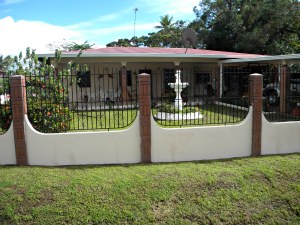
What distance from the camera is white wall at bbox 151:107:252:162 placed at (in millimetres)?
6105

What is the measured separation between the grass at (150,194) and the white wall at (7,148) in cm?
21

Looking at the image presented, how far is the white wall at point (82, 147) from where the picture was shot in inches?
231

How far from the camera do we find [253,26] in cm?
2255

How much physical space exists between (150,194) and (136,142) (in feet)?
4.57

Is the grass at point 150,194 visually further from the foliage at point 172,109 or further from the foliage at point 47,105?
the foliage at point 172,109

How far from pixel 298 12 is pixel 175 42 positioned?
47.3ft

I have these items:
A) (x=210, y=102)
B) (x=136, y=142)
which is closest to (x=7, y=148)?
(x=136, y=142)

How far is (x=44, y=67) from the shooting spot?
305 inches

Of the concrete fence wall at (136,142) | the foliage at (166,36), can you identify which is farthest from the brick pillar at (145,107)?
the foliage at (166,36)

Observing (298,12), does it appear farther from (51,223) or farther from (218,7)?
(51,223)

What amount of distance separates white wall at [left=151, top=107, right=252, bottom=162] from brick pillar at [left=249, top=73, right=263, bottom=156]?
0.09m

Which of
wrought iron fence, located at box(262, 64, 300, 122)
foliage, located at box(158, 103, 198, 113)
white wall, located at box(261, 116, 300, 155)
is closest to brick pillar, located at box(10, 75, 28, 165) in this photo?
white wall, located at box(261, 116, 300, 155)

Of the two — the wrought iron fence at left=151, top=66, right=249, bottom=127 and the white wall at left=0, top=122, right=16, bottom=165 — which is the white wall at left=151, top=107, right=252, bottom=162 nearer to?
the wrought iron fence at left=151, top=66, right=249, bottom=127

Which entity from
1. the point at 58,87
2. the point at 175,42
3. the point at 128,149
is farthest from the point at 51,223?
the point at 175,42
